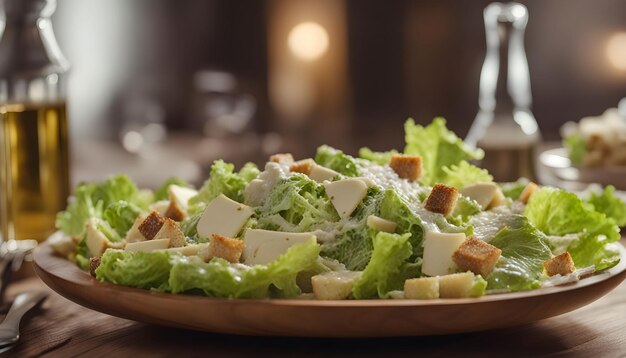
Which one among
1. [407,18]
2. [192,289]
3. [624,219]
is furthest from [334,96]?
[192,289]

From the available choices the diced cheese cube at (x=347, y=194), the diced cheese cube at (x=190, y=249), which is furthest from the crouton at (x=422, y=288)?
the diced cheese cube at (x=190, y=249)

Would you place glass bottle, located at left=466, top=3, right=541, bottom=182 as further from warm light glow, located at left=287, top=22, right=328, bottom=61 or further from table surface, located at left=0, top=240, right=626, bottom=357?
warm light glow, located at left=287, top=22, right=328, bottom=61

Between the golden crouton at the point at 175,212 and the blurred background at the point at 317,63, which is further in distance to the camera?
the blurred background at the point at 317,63

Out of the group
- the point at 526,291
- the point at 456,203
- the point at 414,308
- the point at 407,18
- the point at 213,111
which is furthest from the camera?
the point at 407,18

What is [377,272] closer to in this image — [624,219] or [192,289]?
[192,289]

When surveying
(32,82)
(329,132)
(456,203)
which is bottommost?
(329,132)

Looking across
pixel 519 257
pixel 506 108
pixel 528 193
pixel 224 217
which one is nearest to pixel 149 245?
pixel 224 217

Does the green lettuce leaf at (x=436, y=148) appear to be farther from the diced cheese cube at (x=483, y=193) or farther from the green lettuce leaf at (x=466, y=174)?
the diced cheese cube at (x=483, y=193)
